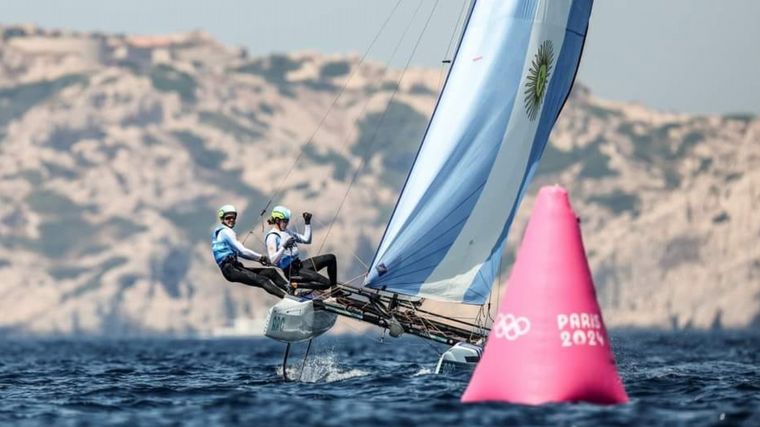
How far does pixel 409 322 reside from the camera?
99.7 feet

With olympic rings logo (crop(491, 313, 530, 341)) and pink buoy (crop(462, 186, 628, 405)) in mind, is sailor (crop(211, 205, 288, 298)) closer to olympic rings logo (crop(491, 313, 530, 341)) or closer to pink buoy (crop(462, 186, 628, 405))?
pink buoy (crop(462, 186, 628, 405))

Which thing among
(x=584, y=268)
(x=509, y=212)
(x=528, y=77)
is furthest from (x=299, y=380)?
(x=584, y=268)

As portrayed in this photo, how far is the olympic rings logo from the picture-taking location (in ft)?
74.4

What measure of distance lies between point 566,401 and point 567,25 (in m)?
9.70

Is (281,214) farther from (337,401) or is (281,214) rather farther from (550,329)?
(550,329)

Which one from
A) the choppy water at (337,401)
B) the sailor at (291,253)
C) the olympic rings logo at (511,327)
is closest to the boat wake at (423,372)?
the choppy water at (337,401)

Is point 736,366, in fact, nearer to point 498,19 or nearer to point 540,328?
point 498,19

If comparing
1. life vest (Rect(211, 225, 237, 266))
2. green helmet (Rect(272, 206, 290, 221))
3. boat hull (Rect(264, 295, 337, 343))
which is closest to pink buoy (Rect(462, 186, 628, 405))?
boat hull (Rect(264, 295, 337, 343))

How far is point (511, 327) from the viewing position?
2283 centimetres

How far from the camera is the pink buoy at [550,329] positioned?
22.5 meters

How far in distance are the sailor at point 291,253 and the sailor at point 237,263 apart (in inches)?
10.4

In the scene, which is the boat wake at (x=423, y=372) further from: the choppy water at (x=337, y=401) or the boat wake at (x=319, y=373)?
the boat wake at (x=319, y=373)

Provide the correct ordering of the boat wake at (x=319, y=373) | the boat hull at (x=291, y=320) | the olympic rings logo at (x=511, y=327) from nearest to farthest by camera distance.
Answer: the olympic rings logo at (x=511, y=327), the boat hull at (x=291, y=320), the boat wake at (x=319, y=373)

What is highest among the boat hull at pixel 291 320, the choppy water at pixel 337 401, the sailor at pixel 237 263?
the sailor at pixel 237 263
